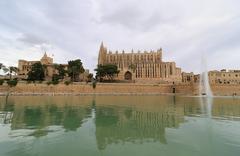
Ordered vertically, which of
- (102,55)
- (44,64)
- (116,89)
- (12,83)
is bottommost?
(116,89)

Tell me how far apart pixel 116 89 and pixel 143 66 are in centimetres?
4709

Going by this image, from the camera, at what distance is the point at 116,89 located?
79312mm

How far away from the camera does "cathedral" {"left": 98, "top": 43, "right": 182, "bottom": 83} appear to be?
364ft

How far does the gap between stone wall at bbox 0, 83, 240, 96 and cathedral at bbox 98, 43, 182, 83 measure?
2511 cm

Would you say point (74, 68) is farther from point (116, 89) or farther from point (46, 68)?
point (116, 89)

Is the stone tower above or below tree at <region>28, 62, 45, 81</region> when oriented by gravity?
above

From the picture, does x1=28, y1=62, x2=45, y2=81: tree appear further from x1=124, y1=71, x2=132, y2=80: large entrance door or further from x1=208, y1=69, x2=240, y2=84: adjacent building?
x1=208, y1=69, x2=240, y2=84: adjacent building

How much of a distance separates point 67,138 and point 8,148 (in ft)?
9.33

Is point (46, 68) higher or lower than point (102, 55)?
lower

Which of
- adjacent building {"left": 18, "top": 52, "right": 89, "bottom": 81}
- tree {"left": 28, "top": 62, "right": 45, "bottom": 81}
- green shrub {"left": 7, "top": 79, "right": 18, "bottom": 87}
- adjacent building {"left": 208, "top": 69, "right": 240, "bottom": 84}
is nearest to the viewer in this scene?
green shrub {"left": 7, "top": 79, "right": 18, "bottom": 87}

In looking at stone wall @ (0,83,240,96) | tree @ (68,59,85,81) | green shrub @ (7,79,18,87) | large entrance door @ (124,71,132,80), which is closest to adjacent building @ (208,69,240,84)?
stone wall @ (0,83,240,96)

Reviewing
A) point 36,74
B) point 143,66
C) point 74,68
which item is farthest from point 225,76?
point 36,74

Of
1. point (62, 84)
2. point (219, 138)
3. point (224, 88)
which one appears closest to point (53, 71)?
point (62, 84)

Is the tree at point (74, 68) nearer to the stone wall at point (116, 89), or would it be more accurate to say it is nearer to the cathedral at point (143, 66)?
the stone wall at point (116, 89)
